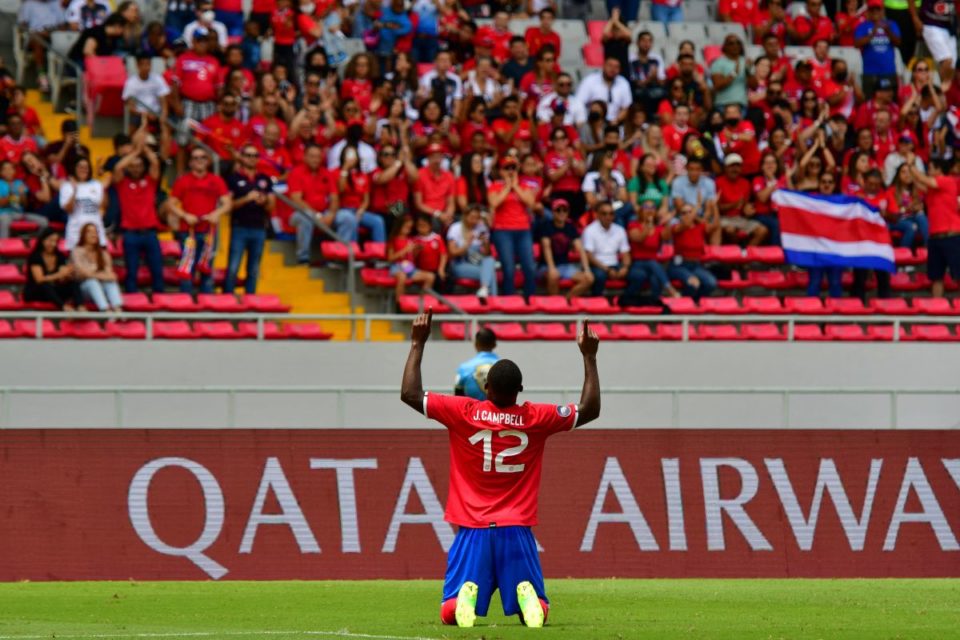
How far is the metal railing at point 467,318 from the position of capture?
2117 cm

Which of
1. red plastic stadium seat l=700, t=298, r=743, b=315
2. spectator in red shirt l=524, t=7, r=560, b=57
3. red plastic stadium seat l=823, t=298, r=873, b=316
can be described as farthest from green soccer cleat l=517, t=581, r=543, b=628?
spectator in red shirt l=524, t=7, r=560, b=57

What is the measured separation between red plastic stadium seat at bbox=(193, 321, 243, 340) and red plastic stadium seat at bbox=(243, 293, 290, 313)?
60 centimetres

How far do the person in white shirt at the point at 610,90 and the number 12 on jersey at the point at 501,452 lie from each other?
16.0 metres

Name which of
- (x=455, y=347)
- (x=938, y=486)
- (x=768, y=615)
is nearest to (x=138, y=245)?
(x=455, y=347)

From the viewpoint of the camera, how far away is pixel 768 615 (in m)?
12.5

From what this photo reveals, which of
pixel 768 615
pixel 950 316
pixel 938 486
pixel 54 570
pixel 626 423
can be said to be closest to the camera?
pixel 768 615

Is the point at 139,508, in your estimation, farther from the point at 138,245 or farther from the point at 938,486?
the point at 938,486

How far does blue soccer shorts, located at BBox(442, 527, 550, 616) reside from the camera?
10.8 meters

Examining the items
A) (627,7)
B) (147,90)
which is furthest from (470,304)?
(627,7)

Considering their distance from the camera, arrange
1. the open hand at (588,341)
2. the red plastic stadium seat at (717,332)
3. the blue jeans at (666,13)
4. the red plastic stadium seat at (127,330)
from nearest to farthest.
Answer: the open hand at (588,341), the red plastic stadium seat at (127,330), the red plastic stadium seat at (717,332), the blue jeans at (666,13)

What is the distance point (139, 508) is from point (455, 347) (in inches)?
232

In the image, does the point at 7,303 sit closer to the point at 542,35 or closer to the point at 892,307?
the point at 542,35

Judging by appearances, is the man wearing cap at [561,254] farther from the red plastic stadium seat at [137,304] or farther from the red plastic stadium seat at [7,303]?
the red plastic stadium seat at [7,303]

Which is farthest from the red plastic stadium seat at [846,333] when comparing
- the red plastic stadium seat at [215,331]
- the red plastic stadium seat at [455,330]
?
the red plastic stadium seat at [215,331]
